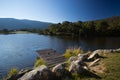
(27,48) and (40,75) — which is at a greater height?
(40,75)

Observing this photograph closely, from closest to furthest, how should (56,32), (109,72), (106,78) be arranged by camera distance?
(106,78) → (109,72) → (56,32)

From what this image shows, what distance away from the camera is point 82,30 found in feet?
211

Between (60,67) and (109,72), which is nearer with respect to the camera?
(109,72)

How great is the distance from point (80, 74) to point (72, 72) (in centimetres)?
46

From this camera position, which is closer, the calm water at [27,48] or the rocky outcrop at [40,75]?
the rocky outcrop at [40,75]

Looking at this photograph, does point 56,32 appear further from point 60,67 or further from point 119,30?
point 60,67

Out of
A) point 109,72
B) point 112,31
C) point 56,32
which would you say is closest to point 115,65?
point 109,72

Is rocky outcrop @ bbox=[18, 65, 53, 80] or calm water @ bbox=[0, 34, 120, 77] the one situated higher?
rocky outcrop @ bbox=[18, 65, 53, 80]

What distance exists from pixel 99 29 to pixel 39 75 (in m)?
61.4

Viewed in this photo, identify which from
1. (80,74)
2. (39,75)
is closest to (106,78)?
(80,74)

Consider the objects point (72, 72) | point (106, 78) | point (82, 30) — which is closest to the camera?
point (106, 78)

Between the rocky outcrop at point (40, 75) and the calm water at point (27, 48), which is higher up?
the rocky outcrop at point (40, 75)

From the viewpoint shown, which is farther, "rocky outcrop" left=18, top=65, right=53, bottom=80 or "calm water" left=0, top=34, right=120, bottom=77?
"calm water" left=0, top=34, right=120, bottom=77

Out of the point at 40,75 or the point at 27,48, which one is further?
the point at 27,48
